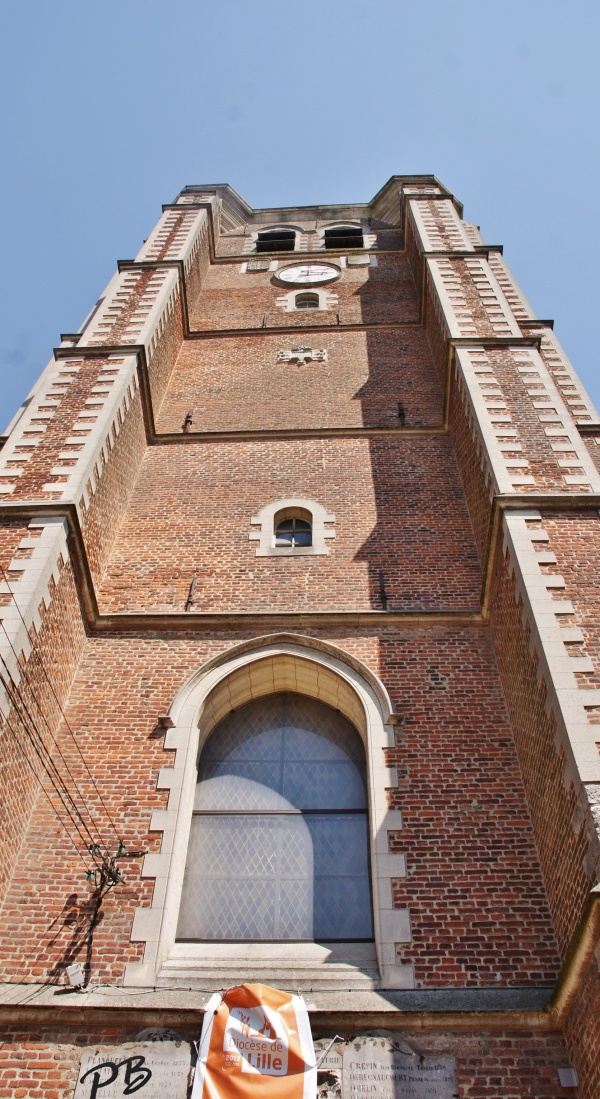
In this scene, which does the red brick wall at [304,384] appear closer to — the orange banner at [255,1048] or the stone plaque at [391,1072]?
the orange banner at [255,1048]

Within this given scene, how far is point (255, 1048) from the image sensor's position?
5.60 m

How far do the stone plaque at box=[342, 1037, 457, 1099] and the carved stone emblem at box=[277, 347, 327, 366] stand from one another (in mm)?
11741

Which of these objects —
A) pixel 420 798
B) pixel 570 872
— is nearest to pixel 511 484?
pixel 420 798

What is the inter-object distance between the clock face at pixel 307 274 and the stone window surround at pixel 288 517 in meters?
9.85

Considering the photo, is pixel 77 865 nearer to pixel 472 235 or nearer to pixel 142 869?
pixel 142 869

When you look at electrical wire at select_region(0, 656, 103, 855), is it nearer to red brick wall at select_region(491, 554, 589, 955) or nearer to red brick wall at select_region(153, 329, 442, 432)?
red brick wall at select_region(491, 554, 589, 955)

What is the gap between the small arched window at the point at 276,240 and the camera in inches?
943

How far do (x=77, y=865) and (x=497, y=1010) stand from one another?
3.52m

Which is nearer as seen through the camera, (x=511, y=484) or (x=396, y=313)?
(x=511, y=484)

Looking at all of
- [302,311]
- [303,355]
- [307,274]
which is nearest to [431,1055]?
[303,355]

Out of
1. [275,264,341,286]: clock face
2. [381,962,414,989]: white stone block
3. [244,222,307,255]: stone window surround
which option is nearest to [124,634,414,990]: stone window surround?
[381,962,414,989]: white stone block

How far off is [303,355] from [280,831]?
994 cm

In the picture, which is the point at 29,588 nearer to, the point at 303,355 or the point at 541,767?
the point at 541,767

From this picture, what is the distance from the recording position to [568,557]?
321 inches
